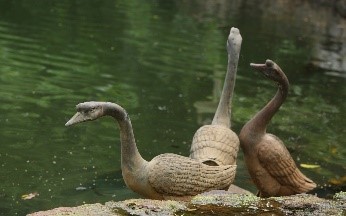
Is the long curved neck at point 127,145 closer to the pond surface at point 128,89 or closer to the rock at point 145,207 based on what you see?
the pond surface at point 128,89

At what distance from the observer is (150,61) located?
13547 millimetres

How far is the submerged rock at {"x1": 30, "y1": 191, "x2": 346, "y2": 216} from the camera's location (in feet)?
13.1

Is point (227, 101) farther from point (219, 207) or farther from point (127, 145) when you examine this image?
point (219, 207)

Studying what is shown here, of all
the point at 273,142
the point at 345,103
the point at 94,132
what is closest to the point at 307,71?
the point at 345,103

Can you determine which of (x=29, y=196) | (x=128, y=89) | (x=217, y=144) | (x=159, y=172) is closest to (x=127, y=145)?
(x=159, y=172)

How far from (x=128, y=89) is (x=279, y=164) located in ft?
16.0

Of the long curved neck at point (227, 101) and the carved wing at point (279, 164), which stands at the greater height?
the long curved neck at point (227, 101)

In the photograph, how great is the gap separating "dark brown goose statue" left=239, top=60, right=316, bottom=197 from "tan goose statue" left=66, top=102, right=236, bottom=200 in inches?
38.0

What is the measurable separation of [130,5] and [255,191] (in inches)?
619

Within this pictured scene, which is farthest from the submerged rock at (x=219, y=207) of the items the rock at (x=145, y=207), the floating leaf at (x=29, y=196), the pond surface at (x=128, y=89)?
the floating leaf at (x=29, y=196)

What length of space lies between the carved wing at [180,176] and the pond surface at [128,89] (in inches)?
52.2

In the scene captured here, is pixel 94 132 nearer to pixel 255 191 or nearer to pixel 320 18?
pixel 255 191

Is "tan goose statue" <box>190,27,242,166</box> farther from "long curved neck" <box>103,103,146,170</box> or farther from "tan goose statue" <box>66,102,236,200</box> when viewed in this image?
"long curved neck" <box>103,103,146,170</box>

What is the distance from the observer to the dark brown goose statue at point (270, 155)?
257 inches
